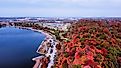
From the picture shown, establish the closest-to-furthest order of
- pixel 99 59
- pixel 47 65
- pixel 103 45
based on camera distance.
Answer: pixel 99 59 < pixel 103 45 < pixel 47 65

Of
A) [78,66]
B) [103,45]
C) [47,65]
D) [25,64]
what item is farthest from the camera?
[25,64]

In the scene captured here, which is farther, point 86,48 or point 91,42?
point 91,42

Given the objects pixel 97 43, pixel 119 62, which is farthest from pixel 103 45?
pixel 119 62

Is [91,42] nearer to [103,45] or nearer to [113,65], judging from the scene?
[103,45]

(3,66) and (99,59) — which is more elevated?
(99,59)

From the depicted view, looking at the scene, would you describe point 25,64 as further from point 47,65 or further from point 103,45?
point 103,45

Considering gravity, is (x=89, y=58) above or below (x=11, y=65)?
above

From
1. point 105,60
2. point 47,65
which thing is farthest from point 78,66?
point 47,65

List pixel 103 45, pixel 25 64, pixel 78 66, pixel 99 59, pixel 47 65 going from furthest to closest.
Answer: pixel 25 64
pixel 47 65
pixel 103 45
pixel 99 59
pixel 78 66

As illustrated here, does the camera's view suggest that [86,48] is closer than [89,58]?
No
